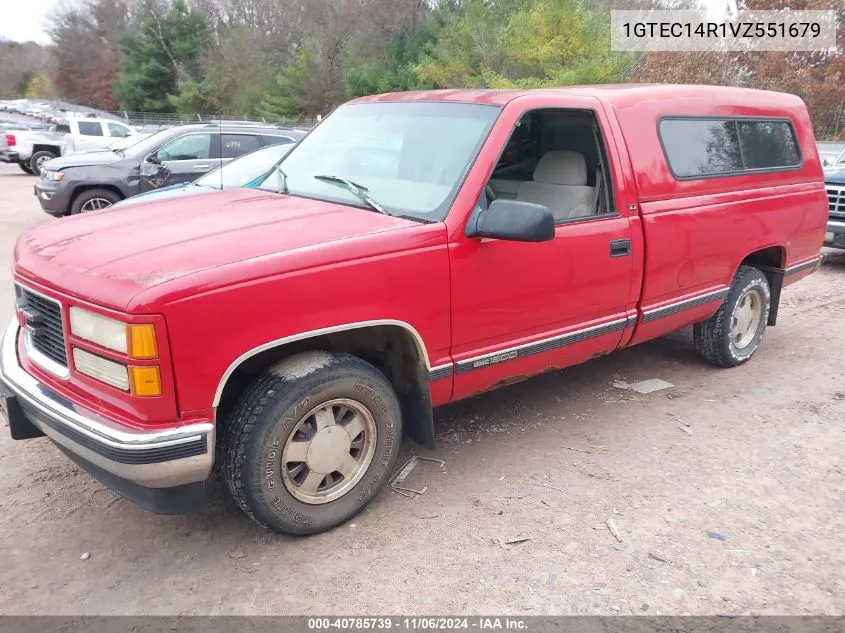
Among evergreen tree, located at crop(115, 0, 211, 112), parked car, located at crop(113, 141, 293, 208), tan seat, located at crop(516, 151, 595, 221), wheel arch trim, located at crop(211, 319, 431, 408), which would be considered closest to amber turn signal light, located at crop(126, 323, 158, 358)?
wheel arch trim, located at crop(211, 319, 431, 408)

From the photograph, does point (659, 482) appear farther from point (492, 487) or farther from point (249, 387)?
point (249, 387)

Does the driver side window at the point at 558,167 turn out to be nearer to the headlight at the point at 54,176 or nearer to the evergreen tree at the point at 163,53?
the headlight at the point at 54,176

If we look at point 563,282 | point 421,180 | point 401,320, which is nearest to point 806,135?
point 563,282

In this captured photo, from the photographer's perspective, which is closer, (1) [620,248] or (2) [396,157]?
(2) [396,157]

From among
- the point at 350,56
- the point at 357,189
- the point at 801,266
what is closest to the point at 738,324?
the point at 801,266

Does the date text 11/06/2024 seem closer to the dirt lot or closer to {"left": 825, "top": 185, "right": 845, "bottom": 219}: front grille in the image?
the dirt lot

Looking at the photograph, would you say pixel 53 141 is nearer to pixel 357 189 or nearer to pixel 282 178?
pixel 282 178

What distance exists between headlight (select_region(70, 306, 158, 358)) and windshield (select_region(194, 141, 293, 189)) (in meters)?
4.84

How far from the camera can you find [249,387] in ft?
9.55

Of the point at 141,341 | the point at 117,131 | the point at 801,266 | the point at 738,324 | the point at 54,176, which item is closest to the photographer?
the point at 141,341

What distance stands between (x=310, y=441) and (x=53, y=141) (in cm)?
2144

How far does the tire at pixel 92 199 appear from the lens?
10211 millimetres

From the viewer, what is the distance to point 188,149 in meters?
10.9

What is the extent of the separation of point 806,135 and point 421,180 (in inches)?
145
